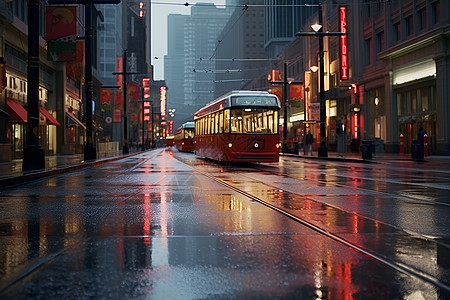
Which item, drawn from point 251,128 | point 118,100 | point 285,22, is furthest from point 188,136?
point 285,22

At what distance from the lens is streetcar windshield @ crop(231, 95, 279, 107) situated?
2527 centimetres

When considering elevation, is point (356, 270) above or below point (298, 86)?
below

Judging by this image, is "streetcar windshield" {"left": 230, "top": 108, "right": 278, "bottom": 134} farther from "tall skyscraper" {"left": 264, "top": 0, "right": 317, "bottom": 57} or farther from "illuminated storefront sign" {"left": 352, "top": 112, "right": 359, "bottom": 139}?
"tall skyscraper" {"left": 264, "top": 0, "right": 317, "bottom": 57}

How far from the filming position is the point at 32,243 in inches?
246

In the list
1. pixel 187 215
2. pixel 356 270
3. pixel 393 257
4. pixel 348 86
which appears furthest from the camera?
pixel 348 86

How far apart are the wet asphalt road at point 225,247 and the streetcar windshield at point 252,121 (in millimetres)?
14191

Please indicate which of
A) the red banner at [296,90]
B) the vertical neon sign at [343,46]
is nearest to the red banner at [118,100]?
the red banner at [296,90]

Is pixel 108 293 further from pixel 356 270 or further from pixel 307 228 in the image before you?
pixel 307 228

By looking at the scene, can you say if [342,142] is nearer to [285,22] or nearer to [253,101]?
[253,101]

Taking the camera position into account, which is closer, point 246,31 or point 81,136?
point 81,136

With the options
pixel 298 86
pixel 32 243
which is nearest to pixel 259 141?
pixel 32 243

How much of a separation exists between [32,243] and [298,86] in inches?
2017

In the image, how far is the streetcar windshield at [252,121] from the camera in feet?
82.9

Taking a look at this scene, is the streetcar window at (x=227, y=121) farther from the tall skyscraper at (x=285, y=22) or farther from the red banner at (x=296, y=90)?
the tall skyscraper at (x=285, y=22)
